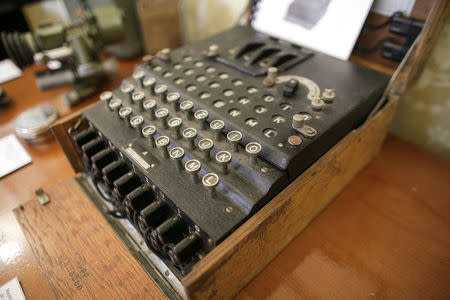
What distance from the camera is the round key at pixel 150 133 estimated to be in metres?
0.85

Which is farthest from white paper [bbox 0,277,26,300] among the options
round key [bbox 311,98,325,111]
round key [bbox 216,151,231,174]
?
round key [bbox 311,98,325,111]

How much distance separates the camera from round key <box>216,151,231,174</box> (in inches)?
28.7

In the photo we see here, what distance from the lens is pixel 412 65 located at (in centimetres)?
95

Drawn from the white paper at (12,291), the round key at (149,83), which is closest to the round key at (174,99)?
the round key at (149,83)

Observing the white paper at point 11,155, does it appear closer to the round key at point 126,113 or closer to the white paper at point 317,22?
the round key at point 126,113

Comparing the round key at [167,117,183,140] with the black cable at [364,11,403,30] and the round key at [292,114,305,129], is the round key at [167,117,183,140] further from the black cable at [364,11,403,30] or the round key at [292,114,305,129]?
the black cable at [364,11,403,30]

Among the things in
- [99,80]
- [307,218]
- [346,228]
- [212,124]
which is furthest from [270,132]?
[99,80]

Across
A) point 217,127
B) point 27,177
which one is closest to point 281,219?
point 217,127

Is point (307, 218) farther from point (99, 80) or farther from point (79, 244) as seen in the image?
point (99, 80)

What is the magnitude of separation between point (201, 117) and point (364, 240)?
612 millimetres

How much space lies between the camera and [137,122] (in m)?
0.90

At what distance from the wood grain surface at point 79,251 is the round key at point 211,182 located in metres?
0.31

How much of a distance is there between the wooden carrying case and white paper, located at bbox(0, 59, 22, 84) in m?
1.04

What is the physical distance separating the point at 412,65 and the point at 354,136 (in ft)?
1.15
